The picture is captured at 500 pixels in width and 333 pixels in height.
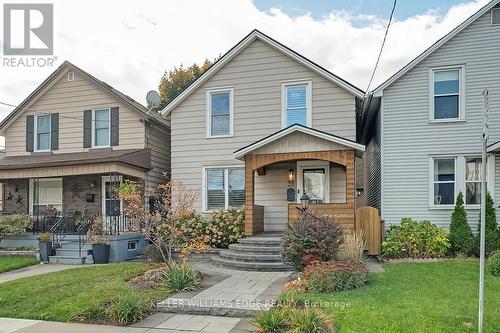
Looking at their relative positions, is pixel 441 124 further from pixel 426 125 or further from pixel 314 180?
pixel 314 180

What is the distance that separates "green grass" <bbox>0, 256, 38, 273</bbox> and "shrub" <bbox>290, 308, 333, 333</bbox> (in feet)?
31.0

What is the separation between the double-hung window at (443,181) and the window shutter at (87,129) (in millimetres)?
13278

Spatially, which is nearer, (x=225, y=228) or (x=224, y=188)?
(x=225, y=228)

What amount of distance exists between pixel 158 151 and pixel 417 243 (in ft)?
35.4

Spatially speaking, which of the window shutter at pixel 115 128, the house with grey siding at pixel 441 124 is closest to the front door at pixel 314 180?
the house with grey siding at pixel 441 124

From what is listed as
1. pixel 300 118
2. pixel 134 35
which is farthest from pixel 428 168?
pixel 134 35

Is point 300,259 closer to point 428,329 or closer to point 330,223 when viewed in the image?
point 330,223

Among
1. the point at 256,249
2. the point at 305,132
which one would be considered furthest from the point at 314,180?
the point at 256,249

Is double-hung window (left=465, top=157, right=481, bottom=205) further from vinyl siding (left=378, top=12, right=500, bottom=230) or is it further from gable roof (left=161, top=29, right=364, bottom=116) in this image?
gable roof (left=161, top=29, right=364, bottom=116)

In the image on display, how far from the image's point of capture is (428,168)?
495 inches

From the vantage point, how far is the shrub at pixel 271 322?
18.2ft

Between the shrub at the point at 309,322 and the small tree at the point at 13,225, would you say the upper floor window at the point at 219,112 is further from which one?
the shrub at the point at 309,322

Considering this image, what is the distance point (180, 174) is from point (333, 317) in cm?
1053

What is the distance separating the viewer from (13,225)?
14102mm
